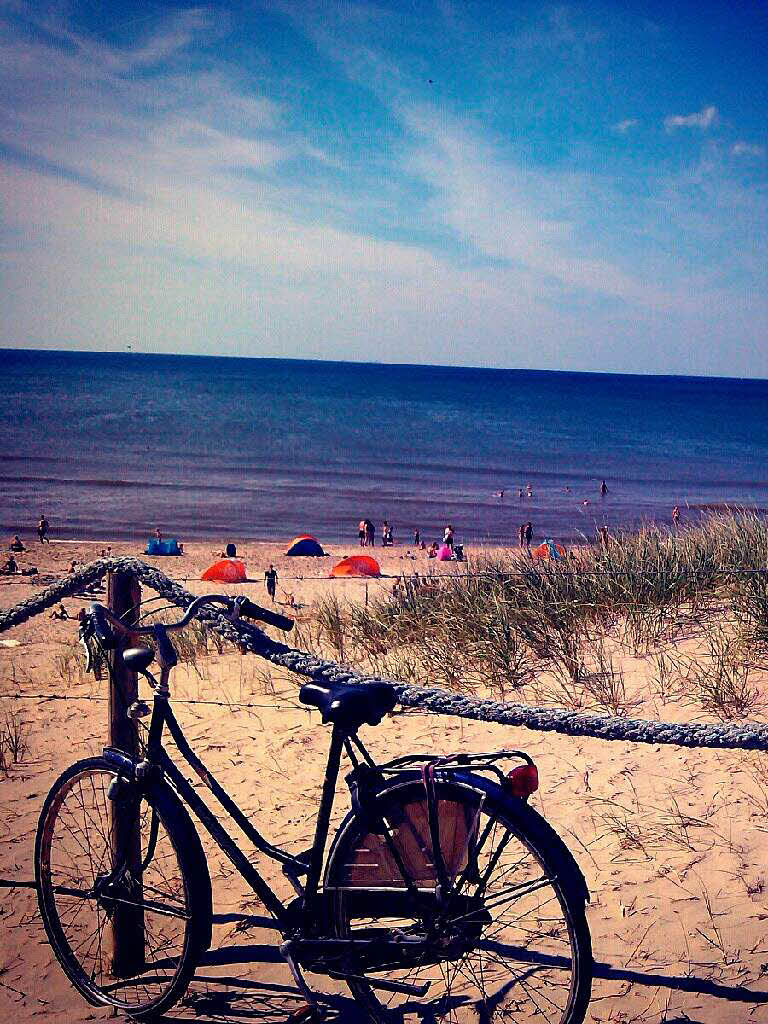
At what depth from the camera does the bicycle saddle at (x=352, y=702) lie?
247 centimetres

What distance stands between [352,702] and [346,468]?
128 ft

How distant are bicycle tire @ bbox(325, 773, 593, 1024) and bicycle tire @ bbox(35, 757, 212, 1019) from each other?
1.48 ft

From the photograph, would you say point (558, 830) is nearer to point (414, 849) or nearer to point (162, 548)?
point (414, 849)

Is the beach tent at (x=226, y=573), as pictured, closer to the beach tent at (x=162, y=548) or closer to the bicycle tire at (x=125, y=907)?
the beach tent at (x=162, y=548)

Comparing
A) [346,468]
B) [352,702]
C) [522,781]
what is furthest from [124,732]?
[346,468]

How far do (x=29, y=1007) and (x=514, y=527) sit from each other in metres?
23.7

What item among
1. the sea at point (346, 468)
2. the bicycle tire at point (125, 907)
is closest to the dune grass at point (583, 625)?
the bicycle tire at point (125, 907)

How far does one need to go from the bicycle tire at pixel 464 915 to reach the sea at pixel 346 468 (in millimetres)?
10473

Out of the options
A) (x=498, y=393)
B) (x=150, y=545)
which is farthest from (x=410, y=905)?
(x=498, y=393)

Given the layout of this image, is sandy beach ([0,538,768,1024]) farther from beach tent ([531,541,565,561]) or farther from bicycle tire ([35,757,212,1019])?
beach tent ([531,541,565,561])

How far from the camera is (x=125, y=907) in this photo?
9.72 ft

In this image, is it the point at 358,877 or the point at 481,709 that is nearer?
the point at 358,877

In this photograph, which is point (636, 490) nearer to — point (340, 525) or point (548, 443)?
point (340, 525)

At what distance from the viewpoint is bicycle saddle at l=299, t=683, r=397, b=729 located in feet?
8.12
